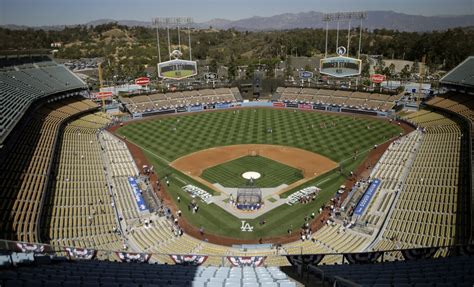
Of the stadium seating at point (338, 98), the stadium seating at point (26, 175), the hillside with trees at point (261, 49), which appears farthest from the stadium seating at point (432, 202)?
the hillside with trees at point (261, 49)

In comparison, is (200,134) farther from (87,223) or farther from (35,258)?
(35,258)

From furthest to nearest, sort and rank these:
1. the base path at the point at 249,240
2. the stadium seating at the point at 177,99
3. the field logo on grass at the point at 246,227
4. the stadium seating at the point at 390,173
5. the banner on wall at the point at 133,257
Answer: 1. the stadium seating at the point at 177,99
2. the stadium seating at the point at 390,173
3. the field logo on grass at the point at 246,227
4. the base path at the point at 249,240
5. the banner on wall at the point at 133,257

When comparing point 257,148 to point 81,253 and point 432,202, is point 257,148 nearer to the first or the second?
point 432,202

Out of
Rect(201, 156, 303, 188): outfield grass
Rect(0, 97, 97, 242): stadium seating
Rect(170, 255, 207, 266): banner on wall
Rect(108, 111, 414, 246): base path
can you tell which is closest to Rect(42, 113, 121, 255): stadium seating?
Rect(0, 97, 97, 242): stadium seating

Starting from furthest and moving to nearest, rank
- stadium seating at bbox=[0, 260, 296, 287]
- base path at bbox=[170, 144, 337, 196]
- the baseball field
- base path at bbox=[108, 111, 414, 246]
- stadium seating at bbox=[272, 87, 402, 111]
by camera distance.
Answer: stadium seating at bbox=[272, 87, 402, 111]
base path at bbox=[170, 144, 337, 196]
the baseball field
base path at bbox=[108, 111, 414, 246]
stadium seating at bbox=[0, 260, 296, 287]

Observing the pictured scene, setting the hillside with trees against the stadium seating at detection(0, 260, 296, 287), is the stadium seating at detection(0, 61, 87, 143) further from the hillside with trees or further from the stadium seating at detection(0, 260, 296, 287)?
the hillside with trees

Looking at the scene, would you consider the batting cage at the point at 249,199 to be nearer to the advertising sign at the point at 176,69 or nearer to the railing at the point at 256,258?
the railing at the point at 256,258
